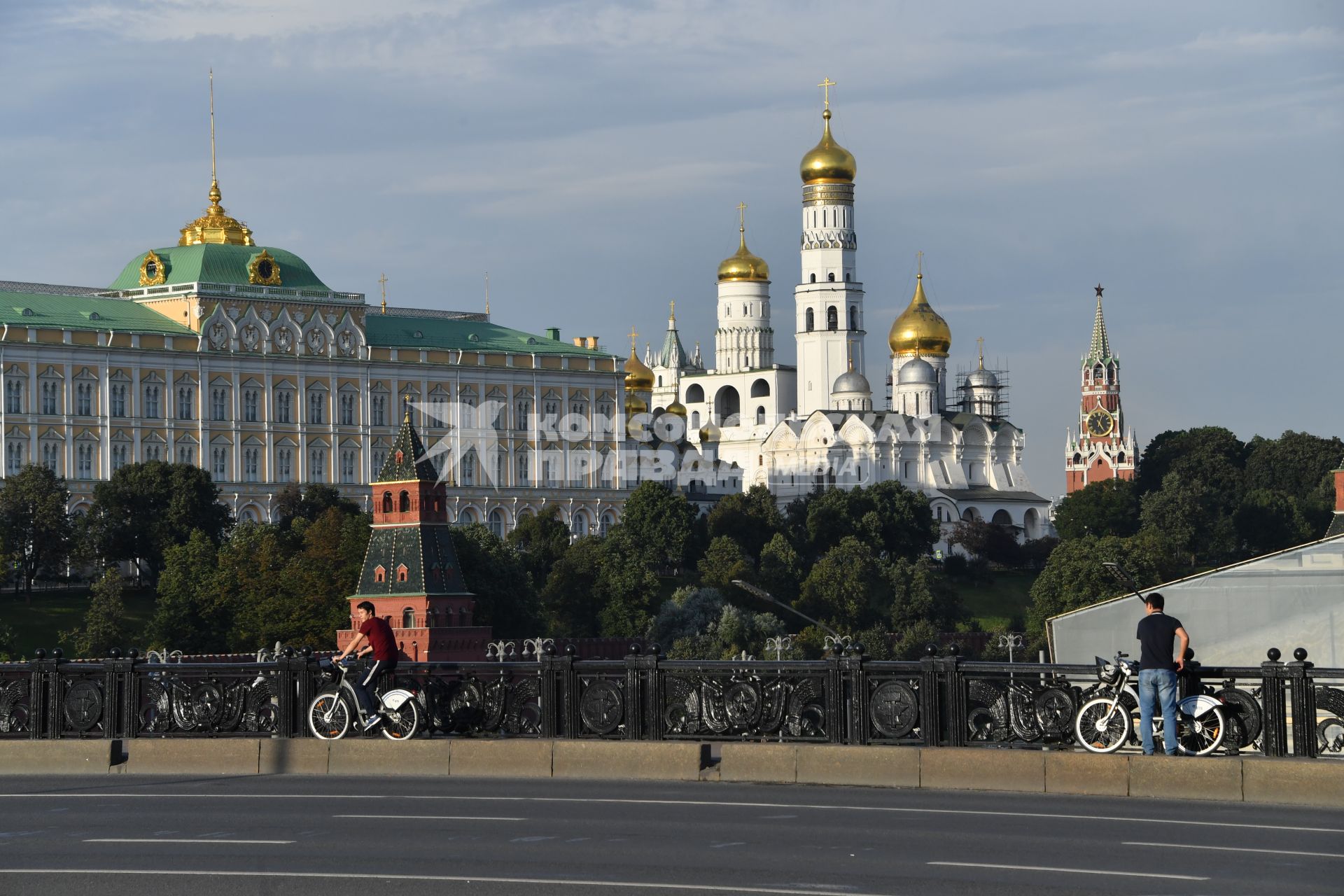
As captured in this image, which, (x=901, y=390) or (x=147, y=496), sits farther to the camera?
(x=901, y=390)

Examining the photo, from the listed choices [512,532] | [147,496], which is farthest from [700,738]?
[512,532]

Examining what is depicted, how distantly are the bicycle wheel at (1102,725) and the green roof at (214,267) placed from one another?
127903 mm

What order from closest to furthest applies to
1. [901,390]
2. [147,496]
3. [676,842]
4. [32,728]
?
[676,842] → [32,728] → [147,496] → [901,390]

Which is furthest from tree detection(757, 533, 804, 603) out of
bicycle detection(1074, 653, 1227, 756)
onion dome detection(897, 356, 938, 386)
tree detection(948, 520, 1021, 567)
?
bicycle detection(1074, 653, 1227, 756)

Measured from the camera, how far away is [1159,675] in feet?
83.9

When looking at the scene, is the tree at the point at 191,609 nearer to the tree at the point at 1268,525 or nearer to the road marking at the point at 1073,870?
the tree at the point at 1268,525

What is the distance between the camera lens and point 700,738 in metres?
28.1

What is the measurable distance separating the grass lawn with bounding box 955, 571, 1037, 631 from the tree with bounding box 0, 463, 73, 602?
159ft

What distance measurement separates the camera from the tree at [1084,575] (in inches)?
5094

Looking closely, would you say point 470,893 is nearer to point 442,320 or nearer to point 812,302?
point 442,320

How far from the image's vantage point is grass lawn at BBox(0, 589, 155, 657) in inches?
4353

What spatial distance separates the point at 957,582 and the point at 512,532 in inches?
1138

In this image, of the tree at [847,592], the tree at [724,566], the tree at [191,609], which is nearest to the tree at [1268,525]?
the tree at [847,592]

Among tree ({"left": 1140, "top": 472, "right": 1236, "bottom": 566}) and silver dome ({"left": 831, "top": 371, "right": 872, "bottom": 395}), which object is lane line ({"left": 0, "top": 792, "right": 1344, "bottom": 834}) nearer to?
tree ({"left": 1140, "top": 472, "right": 1236, "bottom": 566})
